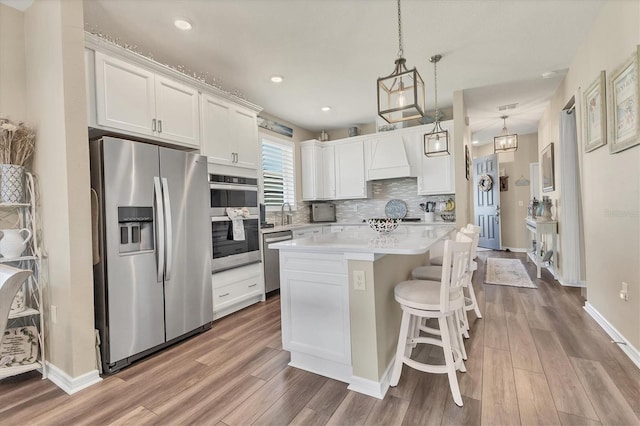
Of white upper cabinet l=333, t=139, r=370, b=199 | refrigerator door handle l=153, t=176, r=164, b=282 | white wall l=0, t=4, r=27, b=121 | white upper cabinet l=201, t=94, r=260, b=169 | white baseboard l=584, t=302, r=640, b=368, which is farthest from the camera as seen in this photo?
white upper cabinet l=333, t=139, r=370, b=199

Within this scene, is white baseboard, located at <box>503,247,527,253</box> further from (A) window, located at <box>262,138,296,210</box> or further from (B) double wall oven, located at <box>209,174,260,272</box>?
(B) double wall oven, located at <box>209,174,260,272</box>

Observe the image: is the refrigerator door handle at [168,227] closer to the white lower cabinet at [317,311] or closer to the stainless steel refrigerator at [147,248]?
the stainless steel refrigerator at [147,248]

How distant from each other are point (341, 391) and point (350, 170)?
4100 millimetres

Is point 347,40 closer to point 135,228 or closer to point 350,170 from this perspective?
point 135,228

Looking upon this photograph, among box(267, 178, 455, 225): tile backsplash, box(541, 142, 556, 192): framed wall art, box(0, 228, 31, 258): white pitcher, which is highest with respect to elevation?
box(541, 142, 556, 192): framed wall art

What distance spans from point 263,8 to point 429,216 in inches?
150

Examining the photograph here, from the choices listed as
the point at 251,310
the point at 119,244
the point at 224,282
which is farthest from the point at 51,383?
the point at 251,310

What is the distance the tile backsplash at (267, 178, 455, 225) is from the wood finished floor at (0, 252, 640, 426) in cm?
277

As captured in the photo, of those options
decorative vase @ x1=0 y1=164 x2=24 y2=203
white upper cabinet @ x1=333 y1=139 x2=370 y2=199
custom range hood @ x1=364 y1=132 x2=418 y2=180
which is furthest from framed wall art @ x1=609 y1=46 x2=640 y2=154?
decorative vase @ x1=0 y1=164 x2=24 y2=203

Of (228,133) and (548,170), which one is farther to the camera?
(548,170)

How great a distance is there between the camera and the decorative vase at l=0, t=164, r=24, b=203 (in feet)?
6.80

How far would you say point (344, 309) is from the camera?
1966 millimetres

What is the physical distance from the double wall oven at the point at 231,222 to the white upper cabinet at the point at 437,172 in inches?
106

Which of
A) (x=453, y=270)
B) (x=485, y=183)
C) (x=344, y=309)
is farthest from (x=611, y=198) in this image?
(x=485, y=183)
